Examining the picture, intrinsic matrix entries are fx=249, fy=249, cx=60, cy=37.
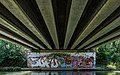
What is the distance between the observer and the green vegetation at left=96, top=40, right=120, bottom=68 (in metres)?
52.1

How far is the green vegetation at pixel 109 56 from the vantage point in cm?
5209

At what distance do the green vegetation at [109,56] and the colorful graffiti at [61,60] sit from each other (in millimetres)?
9662

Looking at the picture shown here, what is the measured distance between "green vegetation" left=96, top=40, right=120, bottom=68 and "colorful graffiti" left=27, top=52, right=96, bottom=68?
31.7 feet

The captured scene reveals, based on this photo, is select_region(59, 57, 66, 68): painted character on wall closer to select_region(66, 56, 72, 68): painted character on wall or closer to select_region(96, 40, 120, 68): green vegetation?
select_region(66, 56, 72, 68): painted character on wall

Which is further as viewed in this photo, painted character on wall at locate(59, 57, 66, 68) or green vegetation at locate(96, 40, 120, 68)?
green vegetation at locate(96, 40, 120, 68)

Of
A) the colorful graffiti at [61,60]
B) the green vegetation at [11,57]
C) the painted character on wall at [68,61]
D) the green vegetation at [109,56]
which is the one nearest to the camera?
the colorful graffiti at [61,60]

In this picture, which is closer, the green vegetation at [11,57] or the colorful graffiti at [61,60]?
the colorful graffiti at [61,60]

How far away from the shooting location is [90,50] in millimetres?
42000

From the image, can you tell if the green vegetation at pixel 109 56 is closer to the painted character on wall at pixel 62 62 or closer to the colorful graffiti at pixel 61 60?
the colorful graffiti at pixel 61 60

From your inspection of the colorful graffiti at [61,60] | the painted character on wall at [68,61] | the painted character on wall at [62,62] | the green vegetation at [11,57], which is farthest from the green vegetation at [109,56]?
the green vegetation at [11,57]

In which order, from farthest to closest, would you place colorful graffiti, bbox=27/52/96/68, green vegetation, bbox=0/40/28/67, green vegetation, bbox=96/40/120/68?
green vegetation, bbox=96/40/120/68
green vegetation, bbox=0/40/28/67
colorful graffiti, bbox=27/52/96/68

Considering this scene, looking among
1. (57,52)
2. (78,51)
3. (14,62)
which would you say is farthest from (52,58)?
(14,62)

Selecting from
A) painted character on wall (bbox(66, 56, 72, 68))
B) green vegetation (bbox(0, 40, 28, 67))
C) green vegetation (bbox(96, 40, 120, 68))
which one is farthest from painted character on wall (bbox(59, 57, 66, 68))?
green vegetation (bbox(96, 40, 120, 68))

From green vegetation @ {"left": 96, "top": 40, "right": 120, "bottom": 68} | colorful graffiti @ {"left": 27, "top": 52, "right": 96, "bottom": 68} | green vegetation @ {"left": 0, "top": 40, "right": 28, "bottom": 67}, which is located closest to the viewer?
colorful graffiti @ {"left": 27, "top": 52, "right": 96, "bottom": 68}
